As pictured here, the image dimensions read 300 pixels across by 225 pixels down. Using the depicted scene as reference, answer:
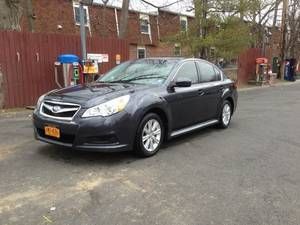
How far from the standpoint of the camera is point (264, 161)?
5.52m

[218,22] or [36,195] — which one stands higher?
[218,22]

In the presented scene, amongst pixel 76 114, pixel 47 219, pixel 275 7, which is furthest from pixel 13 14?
pixel 275 7

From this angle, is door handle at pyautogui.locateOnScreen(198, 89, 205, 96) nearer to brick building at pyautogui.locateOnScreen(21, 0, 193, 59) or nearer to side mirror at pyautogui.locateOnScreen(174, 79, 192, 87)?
side mirror at pyautogui.locateOnScreen(174, 79, 192, 87)

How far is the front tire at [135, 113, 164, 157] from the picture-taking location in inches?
211

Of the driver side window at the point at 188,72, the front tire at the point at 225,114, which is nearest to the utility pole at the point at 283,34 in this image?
the front tire at the point at 225,114

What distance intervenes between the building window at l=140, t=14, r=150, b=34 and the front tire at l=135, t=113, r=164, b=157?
20425mm

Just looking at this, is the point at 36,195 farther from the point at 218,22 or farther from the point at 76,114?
the point at 218,22

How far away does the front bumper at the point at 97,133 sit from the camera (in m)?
4.93

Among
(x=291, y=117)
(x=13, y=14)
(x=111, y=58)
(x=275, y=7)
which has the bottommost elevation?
(x=291, y=117)

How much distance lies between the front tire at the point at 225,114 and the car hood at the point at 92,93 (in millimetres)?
2539

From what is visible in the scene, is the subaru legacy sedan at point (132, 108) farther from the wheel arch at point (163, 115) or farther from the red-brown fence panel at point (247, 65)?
the red-brown fence panel at point (247, 65)

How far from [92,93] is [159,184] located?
169 cm

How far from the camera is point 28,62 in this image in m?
10.7

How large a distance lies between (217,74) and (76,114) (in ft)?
12.0
